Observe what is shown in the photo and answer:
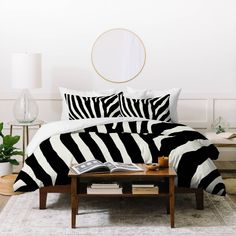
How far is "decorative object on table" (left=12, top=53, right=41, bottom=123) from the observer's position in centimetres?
540

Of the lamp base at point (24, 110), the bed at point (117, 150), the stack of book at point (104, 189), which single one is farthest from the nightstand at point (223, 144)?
the lamp base at point (24, 110)

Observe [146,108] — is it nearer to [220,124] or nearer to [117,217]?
[220,124]

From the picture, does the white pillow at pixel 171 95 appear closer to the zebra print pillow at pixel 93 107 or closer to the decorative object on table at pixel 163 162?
the zebra print pillow at pixel 93 107

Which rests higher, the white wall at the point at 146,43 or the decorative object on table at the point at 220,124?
the white wall at the point at 146,43

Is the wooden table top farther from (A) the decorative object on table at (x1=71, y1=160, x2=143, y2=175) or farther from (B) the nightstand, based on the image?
(B) the nightstand

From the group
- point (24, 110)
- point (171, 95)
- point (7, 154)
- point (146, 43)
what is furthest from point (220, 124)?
point (7, 154)

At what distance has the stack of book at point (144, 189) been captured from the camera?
369 centimetres

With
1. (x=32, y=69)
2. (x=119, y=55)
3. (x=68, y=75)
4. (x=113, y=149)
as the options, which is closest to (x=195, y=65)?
(x=119, y=55)

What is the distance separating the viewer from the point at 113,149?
418cm

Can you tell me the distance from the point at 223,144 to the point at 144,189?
159 centimetres

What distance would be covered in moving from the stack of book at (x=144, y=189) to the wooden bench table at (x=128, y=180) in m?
0.03

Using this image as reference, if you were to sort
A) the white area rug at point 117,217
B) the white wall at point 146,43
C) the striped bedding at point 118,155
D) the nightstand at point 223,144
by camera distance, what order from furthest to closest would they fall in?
1. the white wall at point 146,43
2. the nightstand at point 223,144
3. the striped bedding at point 118,155
4. the white area rug at point 117,217

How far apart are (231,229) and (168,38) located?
Answer: 9.55ft

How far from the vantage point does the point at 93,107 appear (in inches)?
204
